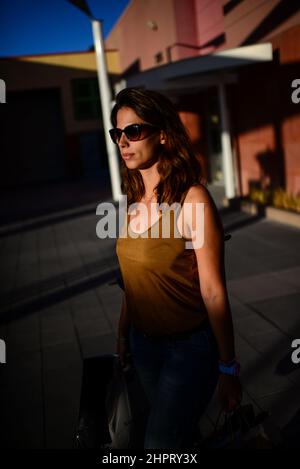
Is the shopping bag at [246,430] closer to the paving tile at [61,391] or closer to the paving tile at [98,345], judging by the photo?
the paving tile at [61,391]

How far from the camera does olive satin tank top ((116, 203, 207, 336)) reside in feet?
6.10

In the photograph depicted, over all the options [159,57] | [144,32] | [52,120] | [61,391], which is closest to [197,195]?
[61,391]

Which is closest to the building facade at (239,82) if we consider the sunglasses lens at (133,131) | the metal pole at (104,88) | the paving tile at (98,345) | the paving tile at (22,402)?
the metal pole at (104,88)

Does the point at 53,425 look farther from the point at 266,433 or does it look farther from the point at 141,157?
the point at 141,157

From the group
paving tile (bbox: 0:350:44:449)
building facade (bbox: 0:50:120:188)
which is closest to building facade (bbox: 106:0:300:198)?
paving tile (bbox: 0:350:44:449)

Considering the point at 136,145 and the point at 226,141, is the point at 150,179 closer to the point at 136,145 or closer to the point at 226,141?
the point at 136,145

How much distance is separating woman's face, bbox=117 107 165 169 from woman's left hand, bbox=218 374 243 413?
974mm

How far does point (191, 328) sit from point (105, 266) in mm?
5800

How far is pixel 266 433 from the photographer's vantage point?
189 centimetres

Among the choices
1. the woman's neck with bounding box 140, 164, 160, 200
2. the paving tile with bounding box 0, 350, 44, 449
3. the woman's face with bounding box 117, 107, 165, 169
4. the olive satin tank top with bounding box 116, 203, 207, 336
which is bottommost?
the paving tile with bounding box 0, 350, 44, 449

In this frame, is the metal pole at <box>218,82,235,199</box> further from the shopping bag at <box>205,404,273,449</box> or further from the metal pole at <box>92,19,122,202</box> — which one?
the shopping bag at <box>205,404,273,449</box>

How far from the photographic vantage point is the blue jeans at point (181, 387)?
5.98 ft

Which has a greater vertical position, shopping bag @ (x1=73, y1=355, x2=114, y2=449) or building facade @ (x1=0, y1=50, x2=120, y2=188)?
building facade @ (x1=0, y1=50, x2=120, y2=188)

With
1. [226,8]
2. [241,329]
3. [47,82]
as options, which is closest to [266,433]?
[241,329]
